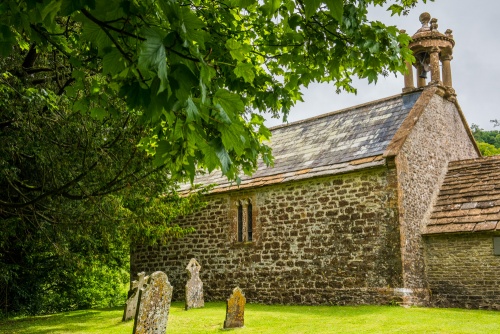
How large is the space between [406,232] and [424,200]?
1703 millimetres

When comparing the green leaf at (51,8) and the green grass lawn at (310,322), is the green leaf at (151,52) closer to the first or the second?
the green leaf at (51,8)

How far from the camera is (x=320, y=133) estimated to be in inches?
673

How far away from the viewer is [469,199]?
45.9 feet

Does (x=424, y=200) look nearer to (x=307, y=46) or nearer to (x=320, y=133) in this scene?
(x=320, y=133)

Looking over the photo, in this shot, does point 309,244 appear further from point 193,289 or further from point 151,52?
point 151,52

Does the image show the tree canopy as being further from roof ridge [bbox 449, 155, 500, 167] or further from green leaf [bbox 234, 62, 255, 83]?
roof ridge [bbox 449, 155, 500, 167]

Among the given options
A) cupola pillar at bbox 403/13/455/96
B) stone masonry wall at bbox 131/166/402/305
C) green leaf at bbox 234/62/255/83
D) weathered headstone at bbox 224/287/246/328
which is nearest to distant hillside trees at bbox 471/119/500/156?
cupola pillar at bbox 403/13/455/96

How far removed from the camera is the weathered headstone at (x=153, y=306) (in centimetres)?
855

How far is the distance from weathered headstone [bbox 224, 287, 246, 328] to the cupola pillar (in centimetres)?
956

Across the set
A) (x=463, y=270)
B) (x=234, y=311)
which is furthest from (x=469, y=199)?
(x=234, y=311)

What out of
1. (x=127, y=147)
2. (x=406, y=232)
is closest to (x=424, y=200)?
(x=406, y=232)

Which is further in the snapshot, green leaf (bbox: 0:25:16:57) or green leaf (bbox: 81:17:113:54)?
green leaf (bbox: 0:25:16:57)

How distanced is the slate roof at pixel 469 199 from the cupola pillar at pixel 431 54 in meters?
2.84

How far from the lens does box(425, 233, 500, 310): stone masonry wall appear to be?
12.6 m
